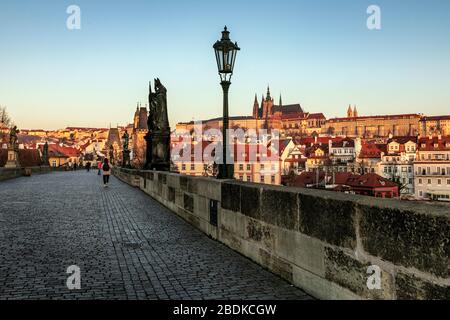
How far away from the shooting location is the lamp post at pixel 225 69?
8.26 meters

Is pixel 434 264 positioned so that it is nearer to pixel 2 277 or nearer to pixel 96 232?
pixel 2 277

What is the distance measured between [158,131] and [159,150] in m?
0.93

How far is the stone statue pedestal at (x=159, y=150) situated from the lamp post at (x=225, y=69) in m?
11.4

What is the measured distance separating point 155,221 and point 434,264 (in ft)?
25.6

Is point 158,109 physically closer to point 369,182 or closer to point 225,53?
point 225,53

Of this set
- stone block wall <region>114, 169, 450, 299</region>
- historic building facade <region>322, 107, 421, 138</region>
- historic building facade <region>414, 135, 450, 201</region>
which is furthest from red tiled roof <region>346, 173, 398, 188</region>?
historic building facade <region>322, 107, 421, 138</region>

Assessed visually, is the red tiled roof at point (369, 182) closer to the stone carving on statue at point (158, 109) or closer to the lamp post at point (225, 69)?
the stone carving on statue at point (158, 109)

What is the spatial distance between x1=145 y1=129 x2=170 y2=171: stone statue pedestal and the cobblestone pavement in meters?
9.68

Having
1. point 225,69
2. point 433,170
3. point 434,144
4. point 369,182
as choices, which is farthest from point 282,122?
point 225,69

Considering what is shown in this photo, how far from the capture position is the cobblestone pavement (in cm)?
459

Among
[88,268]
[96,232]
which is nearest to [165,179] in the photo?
[96,232]

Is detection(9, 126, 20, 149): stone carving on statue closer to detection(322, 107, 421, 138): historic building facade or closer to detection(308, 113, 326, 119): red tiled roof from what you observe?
detection(322, 107, 421, 138): historic building facade

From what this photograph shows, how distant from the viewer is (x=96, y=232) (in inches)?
332

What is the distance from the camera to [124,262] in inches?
236
